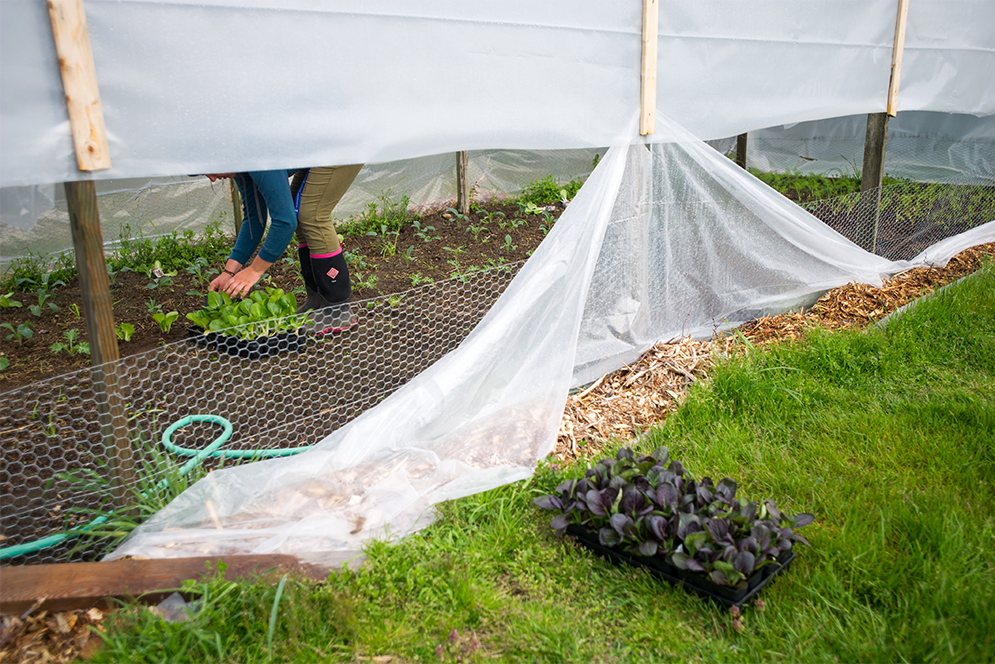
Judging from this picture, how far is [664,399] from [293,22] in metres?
→ 1.82

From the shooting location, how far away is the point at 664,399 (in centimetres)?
265

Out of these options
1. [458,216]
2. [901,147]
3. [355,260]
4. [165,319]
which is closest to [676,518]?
[165,319]

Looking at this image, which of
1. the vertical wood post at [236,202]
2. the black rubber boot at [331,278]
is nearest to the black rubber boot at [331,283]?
the black rubber boot at [331,278]

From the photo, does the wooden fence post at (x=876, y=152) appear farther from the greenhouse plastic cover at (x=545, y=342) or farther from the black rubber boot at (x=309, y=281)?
the black rubber boot at (x=309, y=281)

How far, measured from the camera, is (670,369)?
2811 mm

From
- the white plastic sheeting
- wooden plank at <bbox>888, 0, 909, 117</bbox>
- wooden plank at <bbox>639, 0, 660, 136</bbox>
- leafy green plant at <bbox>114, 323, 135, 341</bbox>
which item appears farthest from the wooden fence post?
leafy green plant at <bbox>114, 323, 135, 341</bbox>

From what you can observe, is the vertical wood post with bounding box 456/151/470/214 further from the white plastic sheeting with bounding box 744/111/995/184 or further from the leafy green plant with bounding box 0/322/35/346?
the white plastic sheeting with bounding box 744/111/995/184

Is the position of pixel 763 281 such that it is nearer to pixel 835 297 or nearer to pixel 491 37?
pixel 835 297

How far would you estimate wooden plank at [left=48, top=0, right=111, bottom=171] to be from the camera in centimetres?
154

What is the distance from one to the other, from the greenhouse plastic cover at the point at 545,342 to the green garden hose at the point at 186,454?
0.13 m

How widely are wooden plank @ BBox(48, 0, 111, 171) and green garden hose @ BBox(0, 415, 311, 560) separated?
89 centimetres

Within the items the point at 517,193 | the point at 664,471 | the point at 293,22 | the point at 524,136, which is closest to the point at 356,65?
the point at 293,22

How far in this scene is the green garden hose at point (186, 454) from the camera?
1773 millimetres

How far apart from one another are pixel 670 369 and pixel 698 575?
130 centimetres
